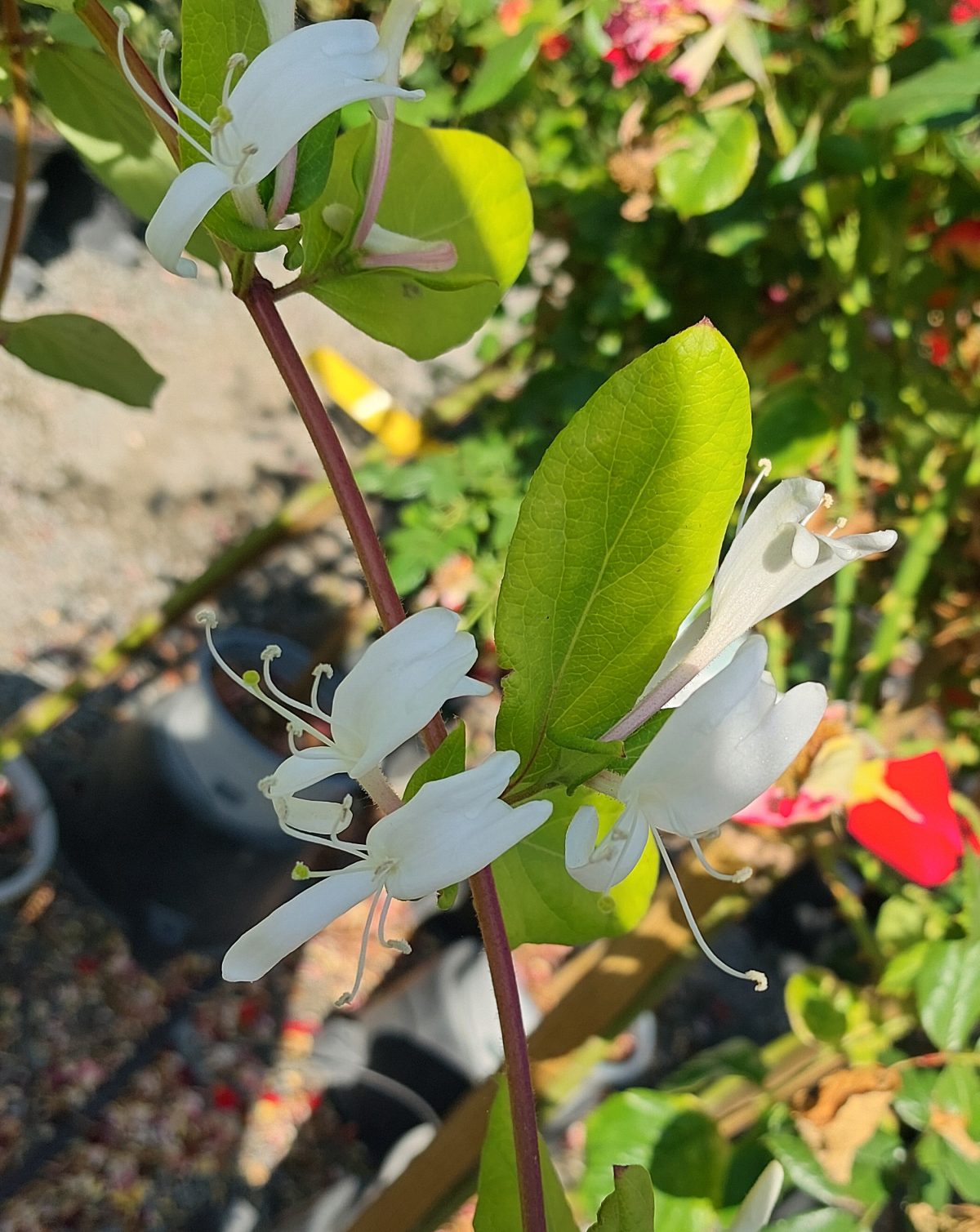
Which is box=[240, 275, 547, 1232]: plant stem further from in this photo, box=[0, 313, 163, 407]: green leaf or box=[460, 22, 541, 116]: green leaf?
box=[460, 22, 541, 116]: green leaf

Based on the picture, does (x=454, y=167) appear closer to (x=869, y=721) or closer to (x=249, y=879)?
(x=869, y=721)

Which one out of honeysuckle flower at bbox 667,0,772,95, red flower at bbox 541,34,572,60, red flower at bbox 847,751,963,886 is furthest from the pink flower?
red flower at bbox 847,751,963,886

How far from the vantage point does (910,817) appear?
0.62m

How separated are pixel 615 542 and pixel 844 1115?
55 centimetres

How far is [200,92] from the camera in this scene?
24cm

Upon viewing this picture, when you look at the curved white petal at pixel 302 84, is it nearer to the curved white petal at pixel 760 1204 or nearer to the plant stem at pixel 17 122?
the plant stem at pixel 17 122

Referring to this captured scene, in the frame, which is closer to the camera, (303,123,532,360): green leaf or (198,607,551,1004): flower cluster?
(198,607,551,1004): flower cluster

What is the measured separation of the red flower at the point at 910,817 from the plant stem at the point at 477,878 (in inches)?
16.8

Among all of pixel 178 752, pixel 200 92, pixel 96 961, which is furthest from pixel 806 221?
pixel 96 961

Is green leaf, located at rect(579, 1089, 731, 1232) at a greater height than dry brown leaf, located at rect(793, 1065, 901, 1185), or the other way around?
green leaf, located at rect(579, 1089, 731, 1232)

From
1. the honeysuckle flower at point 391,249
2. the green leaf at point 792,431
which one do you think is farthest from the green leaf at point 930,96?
the honeysuckle flower at point 391,249

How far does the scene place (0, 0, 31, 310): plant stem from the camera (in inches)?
13.9

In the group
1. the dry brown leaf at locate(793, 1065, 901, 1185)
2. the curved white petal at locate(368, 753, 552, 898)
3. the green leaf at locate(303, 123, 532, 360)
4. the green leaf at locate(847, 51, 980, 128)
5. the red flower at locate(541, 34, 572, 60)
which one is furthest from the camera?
the red flower at locate(541, 34, 572, 60)

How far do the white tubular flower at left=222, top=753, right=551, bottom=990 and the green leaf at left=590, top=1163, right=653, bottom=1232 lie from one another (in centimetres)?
8
